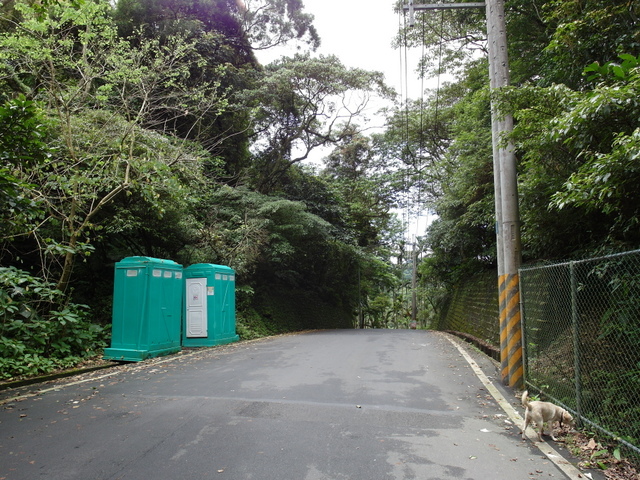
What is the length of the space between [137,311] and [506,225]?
7.53m

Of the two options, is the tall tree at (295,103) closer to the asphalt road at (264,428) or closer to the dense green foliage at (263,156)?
the dense green foliage at (263,156)

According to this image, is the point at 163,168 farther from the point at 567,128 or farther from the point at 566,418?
the point at 566,418

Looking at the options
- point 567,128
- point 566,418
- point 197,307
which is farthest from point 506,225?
point 197,307

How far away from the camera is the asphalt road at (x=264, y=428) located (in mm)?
3721

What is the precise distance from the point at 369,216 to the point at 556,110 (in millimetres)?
20308

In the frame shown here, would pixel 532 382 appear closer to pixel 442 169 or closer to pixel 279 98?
pixel 442 169

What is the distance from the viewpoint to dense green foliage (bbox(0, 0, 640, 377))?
5.89 metres

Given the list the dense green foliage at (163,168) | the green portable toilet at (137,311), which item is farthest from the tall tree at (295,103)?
the green portable toilet at (137,311)

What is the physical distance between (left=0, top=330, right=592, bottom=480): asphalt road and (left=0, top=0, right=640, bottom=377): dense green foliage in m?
2.62

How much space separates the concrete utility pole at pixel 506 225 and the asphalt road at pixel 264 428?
2.29ft

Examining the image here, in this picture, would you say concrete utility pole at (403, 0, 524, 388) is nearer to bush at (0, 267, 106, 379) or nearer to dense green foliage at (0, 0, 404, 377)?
dense green foliage at (0, 0, 404, 377)

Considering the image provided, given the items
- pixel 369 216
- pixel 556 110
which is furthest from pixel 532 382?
pixel 369 216

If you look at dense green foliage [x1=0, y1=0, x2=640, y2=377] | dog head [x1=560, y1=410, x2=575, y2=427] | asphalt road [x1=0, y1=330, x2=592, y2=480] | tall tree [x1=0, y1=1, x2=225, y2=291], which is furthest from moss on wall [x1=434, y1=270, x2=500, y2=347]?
tall tree [x1=0, y1=1, x2=225, y2=291]

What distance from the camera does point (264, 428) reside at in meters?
4.69
